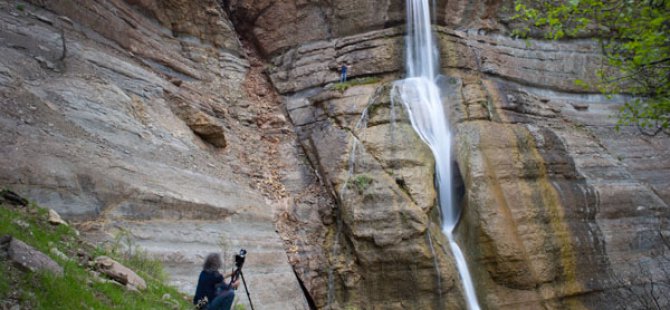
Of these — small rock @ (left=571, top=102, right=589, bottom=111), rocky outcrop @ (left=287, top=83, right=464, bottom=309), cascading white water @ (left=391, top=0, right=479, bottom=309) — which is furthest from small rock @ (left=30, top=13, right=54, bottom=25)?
small rock @ (left=571, top=102, right=589, bottom=111)

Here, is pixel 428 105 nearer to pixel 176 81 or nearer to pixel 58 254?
pixel 176 81

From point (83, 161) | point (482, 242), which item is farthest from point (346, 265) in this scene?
point (83, 161)

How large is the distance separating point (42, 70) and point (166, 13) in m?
6.23

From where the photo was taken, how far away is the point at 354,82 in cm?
1595

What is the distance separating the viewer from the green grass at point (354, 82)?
1540cm

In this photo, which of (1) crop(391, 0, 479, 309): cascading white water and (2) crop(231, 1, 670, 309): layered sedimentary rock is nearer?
(2) crop(231, 1, 670, 309): layered sedimentary rock

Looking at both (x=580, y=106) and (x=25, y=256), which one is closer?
(x=25, y=256)

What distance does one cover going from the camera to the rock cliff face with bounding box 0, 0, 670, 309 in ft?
28.9

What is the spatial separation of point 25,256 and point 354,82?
1241cm

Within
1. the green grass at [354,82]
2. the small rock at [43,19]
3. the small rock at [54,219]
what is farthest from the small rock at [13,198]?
the green grass at [354,82]

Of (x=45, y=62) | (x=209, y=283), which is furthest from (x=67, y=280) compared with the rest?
(x=45, y=62)

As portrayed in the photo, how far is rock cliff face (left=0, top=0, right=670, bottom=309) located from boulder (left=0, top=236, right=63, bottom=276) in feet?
8.64

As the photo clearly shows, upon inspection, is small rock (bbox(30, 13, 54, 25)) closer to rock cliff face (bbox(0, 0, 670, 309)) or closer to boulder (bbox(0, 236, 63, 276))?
rock cliff face (bbox(0, 0, 670, 309))

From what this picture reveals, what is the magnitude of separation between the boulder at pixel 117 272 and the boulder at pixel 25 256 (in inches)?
37.0
